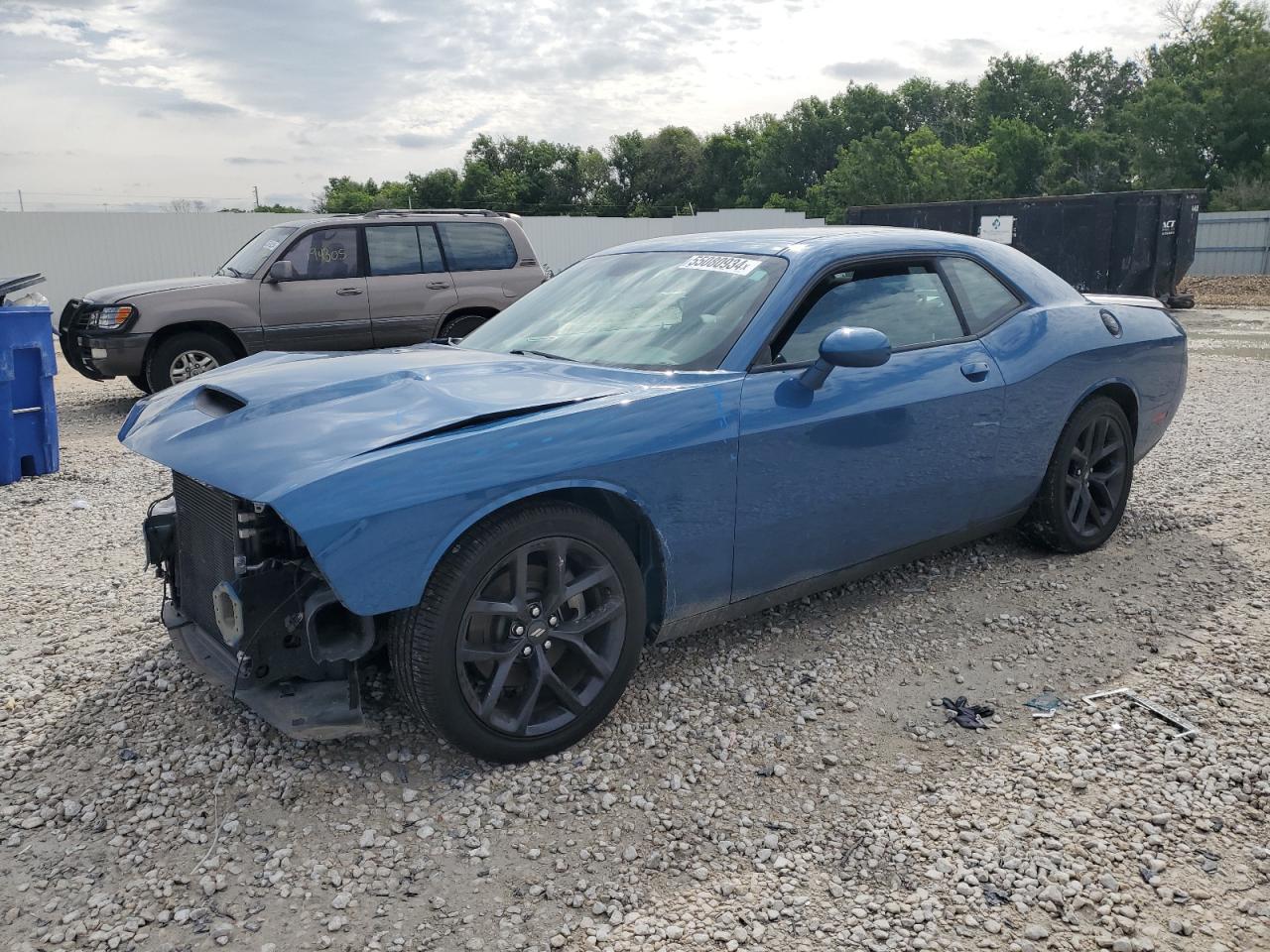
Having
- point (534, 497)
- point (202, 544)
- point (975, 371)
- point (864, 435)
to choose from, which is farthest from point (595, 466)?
point (975, 371)

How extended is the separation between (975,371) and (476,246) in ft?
25.0

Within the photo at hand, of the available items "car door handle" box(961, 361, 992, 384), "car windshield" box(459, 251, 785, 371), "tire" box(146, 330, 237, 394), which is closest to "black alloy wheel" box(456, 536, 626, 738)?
"car windshield" box(459, 251, 785, 371)

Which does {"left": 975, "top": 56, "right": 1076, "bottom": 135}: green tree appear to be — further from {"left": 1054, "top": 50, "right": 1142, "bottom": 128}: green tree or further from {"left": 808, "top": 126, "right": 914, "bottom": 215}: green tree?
{"left": 808, "top": 126, "right": 914, "bottom": 215}: green tree

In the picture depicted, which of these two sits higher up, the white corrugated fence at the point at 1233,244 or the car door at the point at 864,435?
the white corrugated fence at the point at 1233,244

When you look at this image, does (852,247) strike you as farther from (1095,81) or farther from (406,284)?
(1095,81)

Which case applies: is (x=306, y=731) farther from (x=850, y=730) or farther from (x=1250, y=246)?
(x=1250, y=246)

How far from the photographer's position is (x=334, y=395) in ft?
10.5

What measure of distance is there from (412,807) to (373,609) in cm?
63

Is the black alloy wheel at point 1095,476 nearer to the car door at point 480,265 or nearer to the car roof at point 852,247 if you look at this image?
the car roof at point 852,247

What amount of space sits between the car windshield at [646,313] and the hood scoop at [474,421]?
0.52 metres

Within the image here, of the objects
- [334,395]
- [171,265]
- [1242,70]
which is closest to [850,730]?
[334,395]

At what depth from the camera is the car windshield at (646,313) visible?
358 cm

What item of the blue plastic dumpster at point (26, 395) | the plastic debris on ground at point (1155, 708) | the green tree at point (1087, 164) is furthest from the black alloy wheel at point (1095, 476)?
the green tree at point (1087, 164)

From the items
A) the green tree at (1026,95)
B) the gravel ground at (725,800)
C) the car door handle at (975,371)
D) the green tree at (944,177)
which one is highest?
the green tree at (1026,95)
